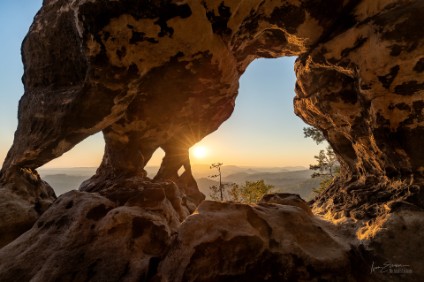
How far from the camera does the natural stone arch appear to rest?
888 centimetres

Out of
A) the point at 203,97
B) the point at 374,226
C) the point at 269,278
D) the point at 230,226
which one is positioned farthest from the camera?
the point at 203,97

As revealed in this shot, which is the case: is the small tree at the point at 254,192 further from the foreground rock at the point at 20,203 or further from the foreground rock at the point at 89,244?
the foreground rock at the point at 20,203

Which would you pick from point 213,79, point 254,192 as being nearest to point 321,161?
point 254,192

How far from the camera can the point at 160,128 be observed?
16438mm

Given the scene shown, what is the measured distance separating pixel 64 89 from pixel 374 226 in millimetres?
14994

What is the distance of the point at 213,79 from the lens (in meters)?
13.2

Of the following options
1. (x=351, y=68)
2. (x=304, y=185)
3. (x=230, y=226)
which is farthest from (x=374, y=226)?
(x=304, y=185)

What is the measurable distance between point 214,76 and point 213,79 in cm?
27

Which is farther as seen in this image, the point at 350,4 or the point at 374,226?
the point at 350,4

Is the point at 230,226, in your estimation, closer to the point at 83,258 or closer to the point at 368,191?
the point at 83,258

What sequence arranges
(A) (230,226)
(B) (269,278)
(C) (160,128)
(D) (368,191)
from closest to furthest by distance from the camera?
1. (B) (269,278)
2. (A) (230,226)
3. (D) (368,191)
4. (C) (160,128)

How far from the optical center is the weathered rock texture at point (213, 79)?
883 cm

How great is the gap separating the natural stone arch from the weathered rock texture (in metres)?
0.05
